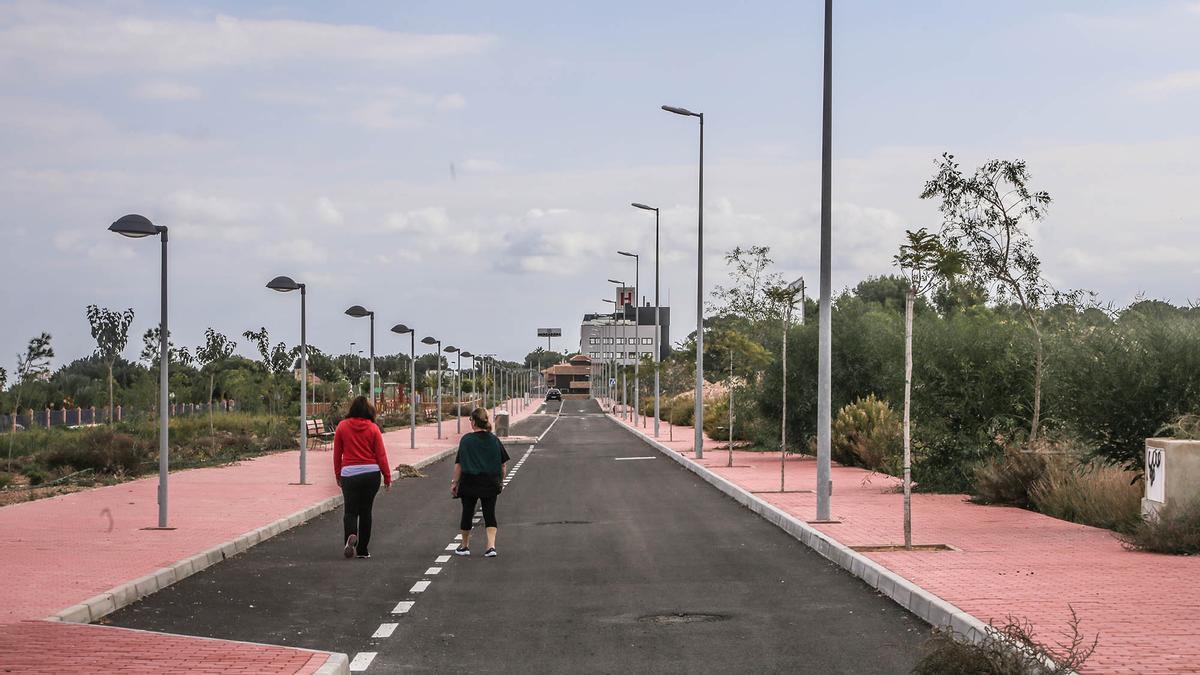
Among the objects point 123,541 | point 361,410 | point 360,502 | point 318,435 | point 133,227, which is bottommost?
point 318,435

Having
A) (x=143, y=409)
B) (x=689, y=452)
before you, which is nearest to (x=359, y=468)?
(x=689, y=452)

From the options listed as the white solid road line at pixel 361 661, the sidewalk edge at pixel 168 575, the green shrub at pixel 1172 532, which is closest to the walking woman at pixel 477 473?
the sidewalk edge at pixel 168 575

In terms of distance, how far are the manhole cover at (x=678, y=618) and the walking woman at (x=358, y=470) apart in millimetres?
5310

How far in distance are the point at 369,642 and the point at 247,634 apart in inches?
40.7

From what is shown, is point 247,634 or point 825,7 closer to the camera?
point 247,634

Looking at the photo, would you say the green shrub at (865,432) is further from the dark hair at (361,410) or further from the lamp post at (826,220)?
the dark hair at (361,410)

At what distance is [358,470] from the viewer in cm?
1562

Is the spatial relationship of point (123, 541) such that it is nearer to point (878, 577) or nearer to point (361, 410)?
point (361, 410)

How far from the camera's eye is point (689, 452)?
41938mm

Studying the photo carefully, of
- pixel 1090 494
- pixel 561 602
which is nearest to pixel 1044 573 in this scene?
pixel 561 602

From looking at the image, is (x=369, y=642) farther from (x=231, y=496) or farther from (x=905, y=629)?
(x=231, y=496)

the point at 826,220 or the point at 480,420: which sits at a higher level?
the point at 826,220

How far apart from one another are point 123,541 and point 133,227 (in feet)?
12.5

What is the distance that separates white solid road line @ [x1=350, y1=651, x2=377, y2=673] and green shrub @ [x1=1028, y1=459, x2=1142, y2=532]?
10.4 metres
